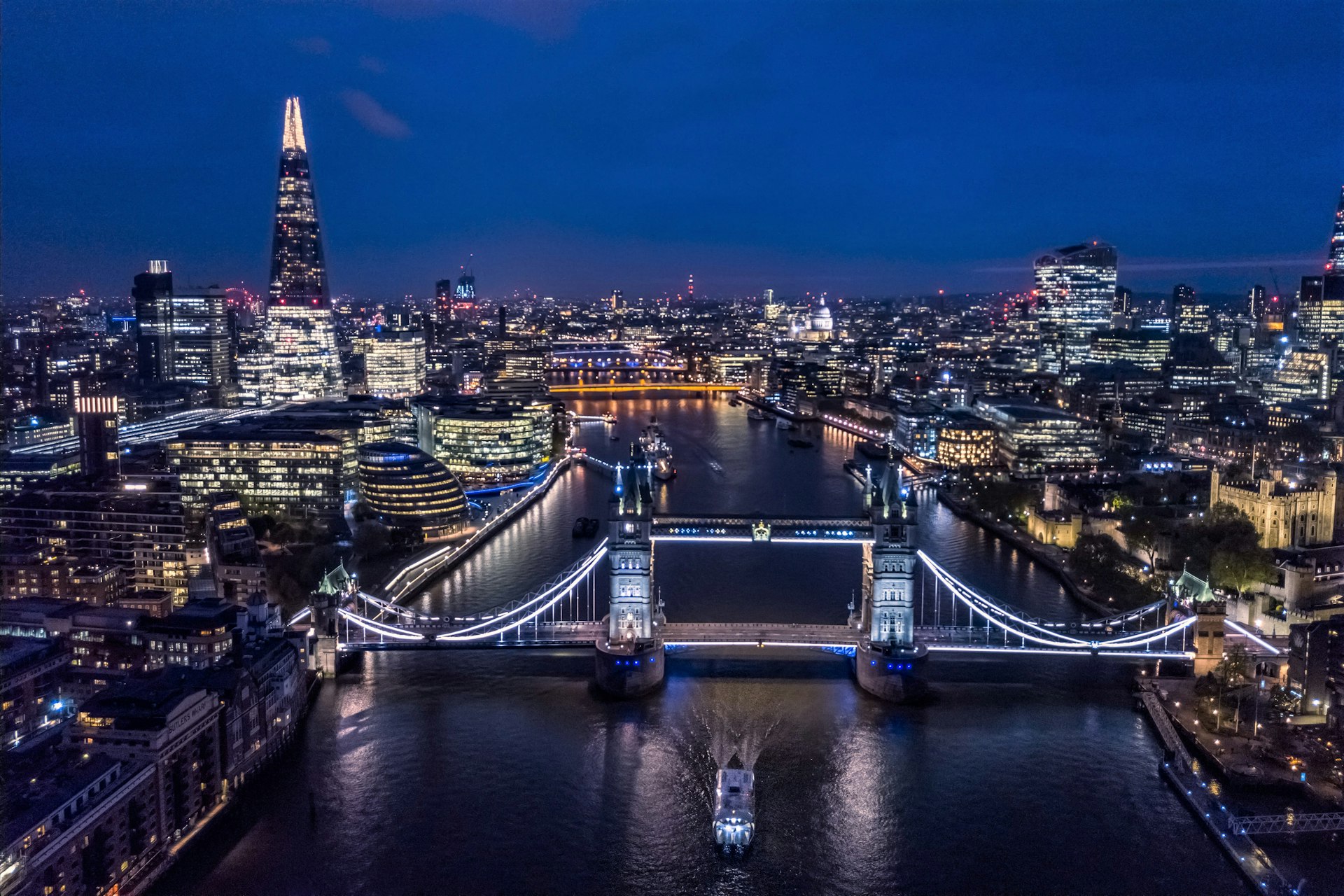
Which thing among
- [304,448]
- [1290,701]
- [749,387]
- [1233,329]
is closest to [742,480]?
[304,448]

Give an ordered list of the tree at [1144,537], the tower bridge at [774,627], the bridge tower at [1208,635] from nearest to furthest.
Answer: the tower bridge at [774,627] → the bridge tower at [1208,635] → the tree at [1144,537]

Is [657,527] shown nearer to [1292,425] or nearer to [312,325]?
[1292,425]

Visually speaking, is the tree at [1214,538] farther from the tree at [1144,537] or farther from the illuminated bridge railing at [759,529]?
the illuminated bridge railing at [759,529]

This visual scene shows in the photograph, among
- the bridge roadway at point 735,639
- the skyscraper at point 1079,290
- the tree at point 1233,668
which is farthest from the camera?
the skyscraper at point 1079,290

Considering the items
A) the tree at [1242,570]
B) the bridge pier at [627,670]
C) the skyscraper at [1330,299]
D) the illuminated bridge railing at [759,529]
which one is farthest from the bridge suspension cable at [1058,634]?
the skyscraper at [1330,299]

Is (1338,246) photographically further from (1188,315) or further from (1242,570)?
(1242,570)

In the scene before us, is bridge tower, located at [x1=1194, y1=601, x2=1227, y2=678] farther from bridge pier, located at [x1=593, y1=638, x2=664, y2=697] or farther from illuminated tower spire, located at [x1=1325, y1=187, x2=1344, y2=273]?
illuminated tower spire, located at [x1=1325, y1=187, x2=1344, y2=273]

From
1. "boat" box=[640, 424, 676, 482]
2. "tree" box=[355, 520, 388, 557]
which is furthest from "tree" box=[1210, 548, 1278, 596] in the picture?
"tree" box=[355, 520, 388, 557]
